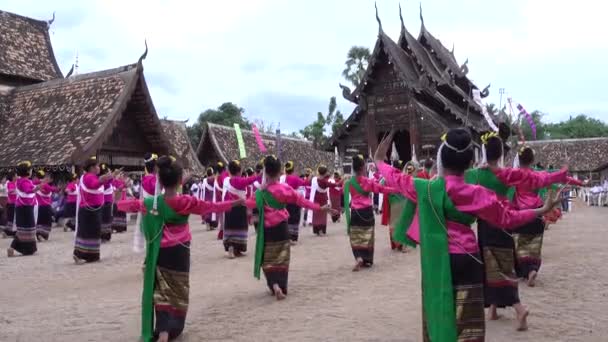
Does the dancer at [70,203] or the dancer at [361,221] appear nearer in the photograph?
the dancer at [361,221]

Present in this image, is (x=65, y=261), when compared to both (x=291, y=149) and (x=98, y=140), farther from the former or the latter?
(x=291, y=149)

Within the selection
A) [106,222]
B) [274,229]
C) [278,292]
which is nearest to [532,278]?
[278,292]

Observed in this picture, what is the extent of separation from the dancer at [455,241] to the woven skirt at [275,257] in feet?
11.1

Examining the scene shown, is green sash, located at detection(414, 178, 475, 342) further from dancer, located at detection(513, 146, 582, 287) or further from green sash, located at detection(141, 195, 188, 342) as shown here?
dancer, located at detection(513, 146, 582, 287)

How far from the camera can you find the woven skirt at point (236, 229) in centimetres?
1159

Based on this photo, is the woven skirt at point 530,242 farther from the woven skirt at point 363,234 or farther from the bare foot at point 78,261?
the bare foot at point 78,261

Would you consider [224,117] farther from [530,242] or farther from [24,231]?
[530,242]

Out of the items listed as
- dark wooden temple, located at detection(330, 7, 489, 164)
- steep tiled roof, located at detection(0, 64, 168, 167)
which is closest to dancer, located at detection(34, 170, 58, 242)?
steep tiled roof, located at detection(0, 64, 168, 167)

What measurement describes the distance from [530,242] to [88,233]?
7.84 metres

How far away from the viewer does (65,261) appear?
38.4 ft

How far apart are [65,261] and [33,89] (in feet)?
42.9

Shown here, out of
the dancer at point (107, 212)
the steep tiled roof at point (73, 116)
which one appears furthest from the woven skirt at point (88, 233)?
the steep tiled roof at point (73, 116)

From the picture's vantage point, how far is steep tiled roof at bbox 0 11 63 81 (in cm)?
2447

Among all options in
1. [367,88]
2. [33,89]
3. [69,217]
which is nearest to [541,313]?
[69,217]
